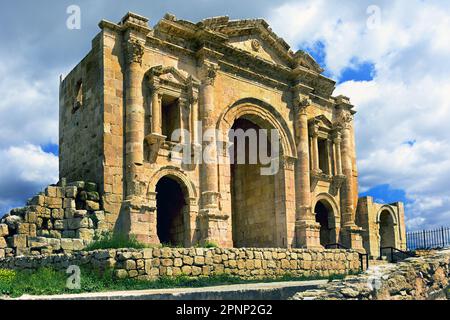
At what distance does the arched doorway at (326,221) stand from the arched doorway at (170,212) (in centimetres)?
789

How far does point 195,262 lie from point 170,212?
26.8ft

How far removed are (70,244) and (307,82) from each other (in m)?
14.4

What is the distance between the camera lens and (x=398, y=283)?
9.16 metres

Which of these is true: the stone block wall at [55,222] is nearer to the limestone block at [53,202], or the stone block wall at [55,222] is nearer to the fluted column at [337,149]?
the limestone block at [53,202]

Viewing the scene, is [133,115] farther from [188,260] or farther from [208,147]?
[188,260]

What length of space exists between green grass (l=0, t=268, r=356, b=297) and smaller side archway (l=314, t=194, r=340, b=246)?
1288 cm

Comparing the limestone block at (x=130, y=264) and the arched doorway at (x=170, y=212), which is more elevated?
the arched doorway at (x=170, y=212)

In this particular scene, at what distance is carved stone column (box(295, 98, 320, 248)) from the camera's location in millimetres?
23281

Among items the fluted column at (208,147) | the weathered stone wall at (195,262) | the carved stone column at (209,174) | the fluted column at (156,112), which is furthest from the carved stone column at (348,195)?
the fluted column at (156,112)

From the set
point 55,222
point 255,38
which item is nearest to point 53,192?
point 55,222

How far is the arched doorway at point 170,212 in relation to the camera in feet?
69.7

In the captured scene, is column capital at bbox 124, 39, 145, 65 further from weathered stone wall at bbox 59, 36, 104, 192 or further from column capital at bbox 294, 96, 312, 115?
column capital at bbox 294, 96, 312, 115
